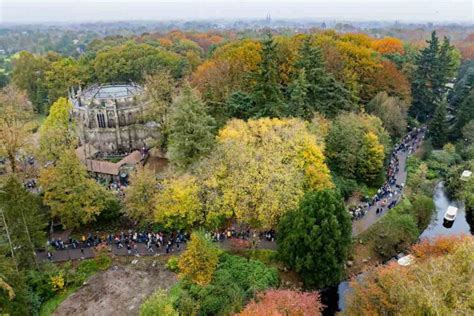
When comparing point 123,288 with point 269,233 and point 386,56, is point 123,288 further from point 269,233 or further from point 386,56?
point 386,56

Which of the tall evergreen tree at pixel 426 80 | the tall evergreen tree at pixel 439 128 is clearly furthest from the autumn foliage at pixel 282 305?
the tall evergreen tree at pixel 426 80

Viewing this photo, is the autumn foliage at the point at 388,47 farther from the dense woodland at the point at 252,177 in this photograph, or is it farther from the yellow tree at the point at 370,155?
the yellow tree at the point at 370,155

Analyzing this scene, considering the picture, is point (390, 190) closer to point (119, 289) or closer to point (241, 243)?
point (241, 243)

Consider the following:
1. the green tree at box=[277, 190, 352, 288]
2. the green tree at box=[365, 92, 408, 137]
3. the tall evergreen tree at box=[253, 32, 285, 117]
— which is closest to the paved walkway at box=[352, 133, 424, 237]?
the green tree at box=[277, 190, 352, 288]

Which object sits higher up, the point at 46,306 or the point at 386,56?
the point at 386,56

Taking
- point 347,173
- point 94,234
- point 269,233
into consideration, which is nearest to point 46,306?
point 94,234

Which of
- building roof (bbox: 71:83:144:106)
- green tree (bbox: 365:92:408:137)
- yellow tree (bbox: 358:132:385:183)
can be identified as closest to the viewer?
yellow tree (bbox: 358:132:385:183)

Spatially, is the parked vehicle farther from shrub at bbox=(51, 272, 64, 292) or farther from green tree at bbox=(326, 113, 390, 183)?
shrub at bbox=(51, 272, 64, 292)
